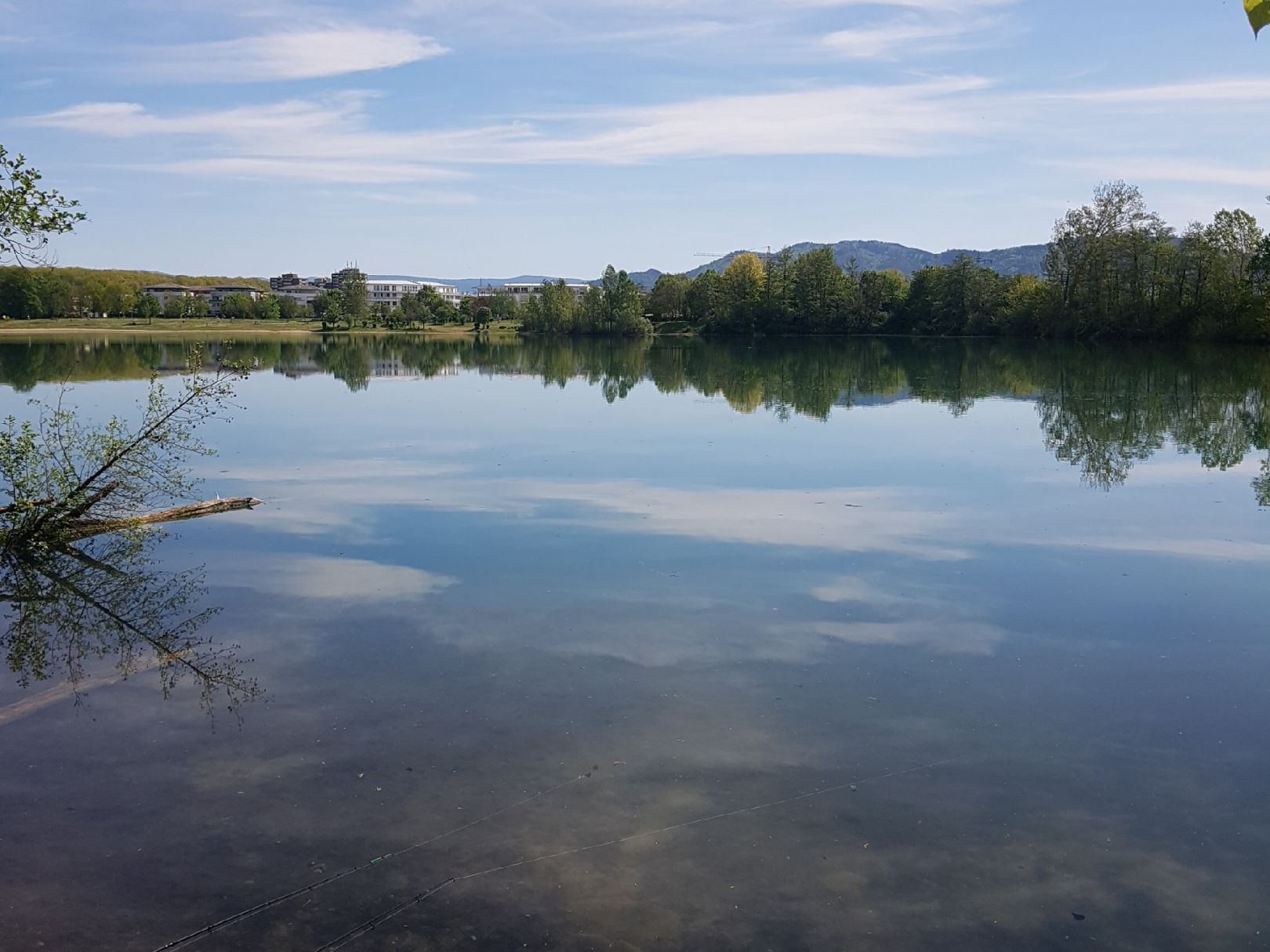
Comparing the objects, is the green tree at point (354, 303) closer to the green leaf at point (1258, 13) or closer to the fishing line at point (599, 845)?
the fishing line at point (599, 845)

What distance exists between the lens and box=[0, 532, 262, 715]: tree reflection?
34.1 feet

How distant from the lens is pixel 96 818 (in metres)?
7.43

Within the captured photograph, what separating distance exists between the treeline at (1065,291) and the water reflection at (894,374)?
5301 mm

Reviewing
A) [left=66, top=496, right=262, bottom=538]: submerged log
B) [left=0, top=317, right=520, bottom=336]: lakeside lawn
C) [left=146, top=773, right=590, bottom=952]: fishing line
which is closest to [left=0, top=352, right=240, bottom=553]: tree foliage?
[left=66, top=496, right=262, bottom=538]: submerged log

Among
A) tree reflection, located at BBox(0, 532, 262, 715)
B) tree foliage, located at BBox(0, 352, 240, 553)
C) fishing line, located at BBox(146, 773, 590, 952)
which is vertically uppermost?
tree foliage, located at BBox(0, 352, 240, 553)

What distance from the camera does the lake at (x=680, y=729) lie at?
20.8 feet

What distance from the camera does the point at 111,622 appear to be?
12055 millimetres

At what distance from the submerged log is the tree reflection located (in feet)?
1.09

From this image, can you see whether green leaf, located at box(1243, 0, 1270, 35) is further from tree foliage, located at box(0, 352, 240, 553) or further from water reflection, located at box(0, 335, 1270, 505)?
water reflection, located at box(0, 335, 1270, 505)

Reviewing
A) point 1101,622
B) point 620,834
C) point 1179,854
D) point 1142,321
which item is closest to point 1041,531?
point 1101,622

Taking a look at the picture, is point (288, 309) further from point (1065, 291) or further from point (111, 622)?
point (111, 622)

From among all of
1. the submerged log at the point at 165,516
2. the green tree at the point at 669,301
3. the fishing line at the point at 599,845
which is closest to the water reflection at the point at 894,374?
the submerged log at the point at 165,516

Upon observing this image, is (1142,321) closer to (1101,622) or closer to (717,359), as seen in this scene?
(717,359)

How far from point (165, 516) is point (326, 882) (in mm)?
12071
